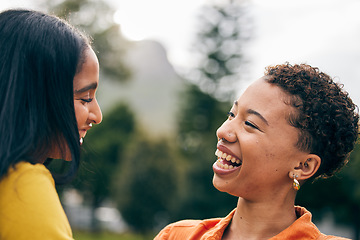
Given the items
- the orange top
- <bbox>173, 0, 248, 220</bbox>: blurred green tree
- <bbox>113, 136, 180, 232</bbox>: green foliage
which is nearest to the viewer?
the orange top

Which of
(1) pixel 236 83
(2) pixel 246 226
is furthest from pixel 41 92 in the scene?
(1) pixel 236 83

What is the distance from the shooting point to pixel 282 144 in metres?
2.57

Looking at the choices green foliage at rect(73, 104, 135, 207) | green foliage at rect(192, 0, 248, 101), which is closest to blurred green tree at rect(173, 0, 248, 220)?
green foliage at rect(192, 0, 248, 101)

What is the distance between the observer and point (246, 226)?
2.71 m

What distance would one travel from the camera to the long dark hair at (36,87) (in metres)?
1.79

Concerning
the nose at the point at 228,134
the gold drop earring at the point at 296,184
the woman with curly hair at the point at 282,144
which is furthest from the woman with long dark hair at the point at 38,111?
the gold drop earring at the point at 296,184

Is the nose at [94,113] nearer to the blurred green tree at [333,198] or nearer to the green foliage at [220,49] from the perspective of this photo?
the blurred green tree at [333,198]

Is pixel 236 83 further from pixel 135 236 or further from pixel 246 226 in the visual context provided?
pixel 246 226

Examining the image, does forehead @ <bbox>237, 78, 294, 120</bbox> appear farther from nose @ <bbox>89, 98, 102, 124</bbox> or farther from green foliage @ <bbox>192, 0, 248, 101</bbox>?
green foliage @ <bbox>192, 0, 248, 101</bbox>

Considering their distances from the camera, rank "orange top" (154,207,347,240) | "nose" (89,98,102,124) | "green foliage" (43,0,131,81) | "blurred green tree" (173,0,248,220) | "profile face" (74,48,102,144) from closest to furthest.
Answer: "profile face" (74,48,102,144) → "nose" (89,98,102,124) → "orange top" (154,207,347,240) → "blurred green tree" (173,0,248,220) → "green foliage" (43,0,131,81)

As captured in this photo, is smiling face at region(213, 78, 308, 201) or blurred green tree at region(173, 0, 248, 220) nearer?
smiling face at region(213, 78, 308, 201)

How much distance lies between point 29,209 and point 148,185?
19222mm

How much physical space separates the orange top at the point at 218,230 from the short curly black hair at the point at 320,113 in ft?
1.15

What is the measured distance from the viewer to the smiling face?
257cm
